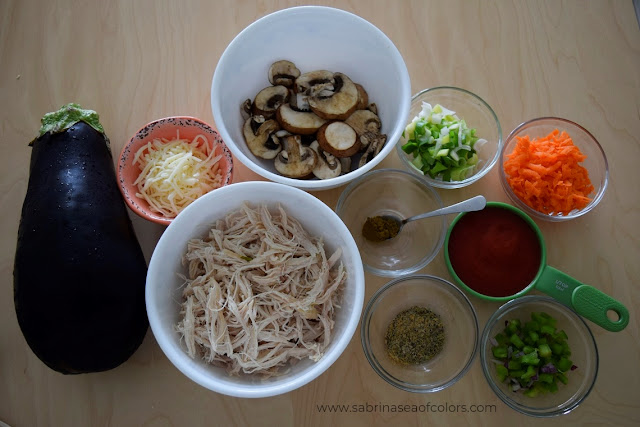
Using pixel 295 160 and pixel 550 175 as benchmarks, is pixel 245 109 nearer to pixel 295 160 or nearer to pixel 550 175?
pixel 295 160

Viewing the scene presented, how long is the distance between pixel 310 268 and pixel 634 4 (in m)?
1.51

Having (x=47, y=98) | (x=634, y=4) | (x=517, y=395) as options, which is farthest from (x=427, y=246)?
(x=47, y=98)

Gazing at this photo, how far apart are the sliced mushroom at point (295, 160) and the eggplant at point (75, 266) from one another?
0.51m

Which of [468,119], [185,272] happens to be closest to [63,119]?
[185,272]

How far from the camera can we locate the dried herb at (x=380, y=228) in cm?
148

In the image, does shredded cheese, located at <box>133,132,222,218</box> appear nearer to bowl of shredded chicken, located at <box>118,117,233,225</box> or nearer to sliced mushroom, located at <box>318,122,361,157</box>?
bowl of shredded chicken, located at <box>118,117,233,225</box>

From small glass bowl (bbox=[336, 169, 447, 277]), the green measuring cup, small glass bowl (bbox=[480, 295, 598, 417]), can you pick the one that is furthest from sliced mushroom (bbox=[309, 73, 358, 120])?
small glass bowl (bbox=[480, 295, 598, 417])

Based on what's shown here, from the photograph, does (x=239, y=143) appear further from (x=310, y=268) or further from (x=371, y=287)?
(x=371, y=287)

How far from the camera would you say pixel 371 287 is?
1533mm

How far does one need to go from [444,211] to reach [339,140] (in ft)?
1.27

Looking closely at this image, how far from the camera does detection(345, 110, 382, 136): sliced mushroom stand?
1.47m

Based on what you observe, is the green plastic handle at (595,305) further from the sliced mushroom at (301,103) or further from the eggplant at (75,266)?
the eggplant at (75,266)

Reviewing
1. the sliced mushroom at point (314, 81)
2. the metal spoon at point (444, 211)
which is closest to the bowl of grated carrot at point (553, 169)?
the metal spoon at point (444, 211)

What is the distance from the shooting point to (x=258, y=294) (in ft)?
4.30
